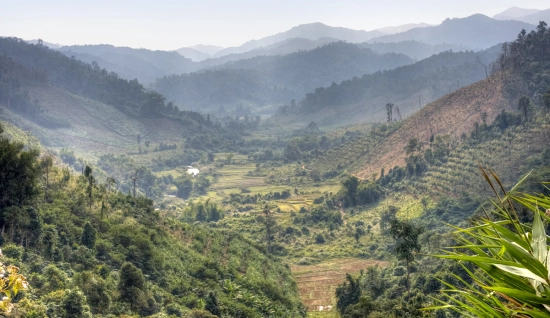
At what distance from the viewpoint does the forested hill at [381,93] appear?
6127 inches

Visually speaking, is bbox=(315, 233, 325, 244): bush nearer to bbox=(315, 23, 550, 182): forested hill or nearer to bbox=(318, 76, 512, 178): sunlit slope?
bbox=(315, 23, 550, 182): forested hill

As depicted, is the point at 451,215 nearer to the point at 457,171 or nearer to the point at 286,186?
the point at 457,171

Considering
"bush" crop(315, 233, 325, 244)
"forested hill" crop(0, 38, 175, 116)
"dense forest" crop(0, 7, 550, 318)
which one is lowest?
"bush" crop(315, 233, 325, 244)

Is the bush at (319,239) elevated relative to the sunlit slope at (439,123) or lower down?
lower down

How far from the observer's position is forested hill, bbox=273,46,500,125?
15562 cm

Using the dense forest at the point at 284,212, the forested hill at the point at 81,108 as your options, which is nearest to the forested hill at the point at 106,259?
the dense forest at the point at 284,212

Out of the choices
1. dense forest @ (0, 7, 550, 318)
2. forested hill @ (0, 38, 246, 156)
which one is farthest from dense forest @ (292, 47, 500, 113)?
dense forest @ (0, 7, 550, 318)

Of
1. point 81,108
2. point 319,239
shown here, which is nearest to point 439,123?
point 319,239

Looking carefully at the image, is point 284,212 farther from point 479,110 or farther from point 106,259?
point 106,259

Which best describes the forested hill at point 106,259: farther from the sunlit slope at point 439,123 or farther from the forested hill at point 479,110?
the sunlit slope at point 439,123

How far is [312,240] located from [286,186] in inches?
1084

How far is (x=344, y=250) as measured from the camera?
1725 inches

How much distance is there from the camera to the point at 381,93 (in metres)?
168

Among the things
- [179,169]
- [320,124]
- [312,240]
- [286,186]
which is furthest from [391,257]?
[320,124]
